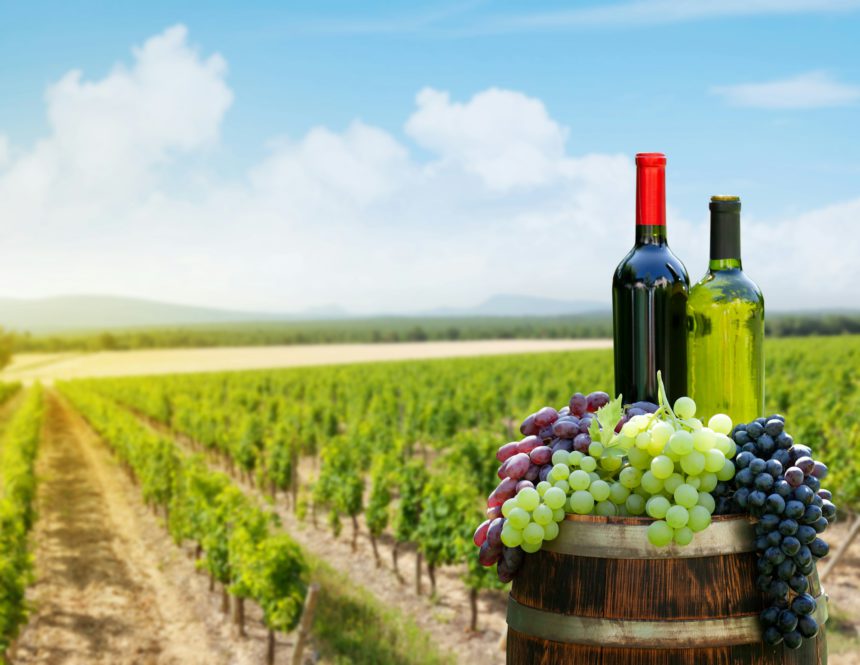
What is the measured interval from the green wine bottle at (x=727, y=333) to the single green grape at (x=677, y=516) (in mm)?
540

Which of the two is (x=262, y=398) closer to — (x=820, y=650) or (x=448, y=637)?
(x=448, y=637)

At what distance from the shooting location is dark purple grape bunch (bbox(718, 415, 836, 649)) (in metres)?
2.17

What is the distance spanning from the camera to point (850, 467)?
41.0ft

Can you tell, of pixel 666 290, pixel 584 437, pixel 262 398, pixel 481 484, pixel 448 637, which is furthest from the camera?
pixel 262 398

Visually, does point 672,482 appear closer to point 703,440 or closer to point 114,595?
point 703,440

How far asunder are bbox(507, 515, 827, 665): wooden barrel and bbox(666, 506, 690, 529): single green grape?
0.27 ft

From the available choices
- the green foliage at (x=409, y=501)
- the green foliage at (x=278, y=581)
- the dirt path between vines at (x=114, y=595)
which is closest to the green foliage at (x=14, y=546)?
the dirt path between vines at (x=114, y=595)

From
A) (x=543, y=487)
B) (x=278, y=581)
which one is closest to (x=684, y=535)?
(x=543, y=487)

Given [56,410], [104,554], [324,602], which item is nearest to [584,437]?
[324,602]

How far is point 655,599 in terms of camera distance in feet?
7.20

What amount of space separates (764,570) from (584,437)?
0.54 metres

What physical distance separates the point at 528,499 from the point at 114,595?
1198cm

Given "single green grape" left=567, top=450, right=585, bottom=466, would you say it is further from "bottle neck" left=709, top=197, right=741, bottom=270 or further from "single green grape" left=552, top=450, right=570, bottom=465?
"bottle neck" left=709, top=197, right=741, bottom=270

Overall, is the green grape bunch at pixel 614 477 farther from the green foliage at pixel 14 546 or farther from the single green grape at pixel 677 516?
the green foliage at pixel 14 546
